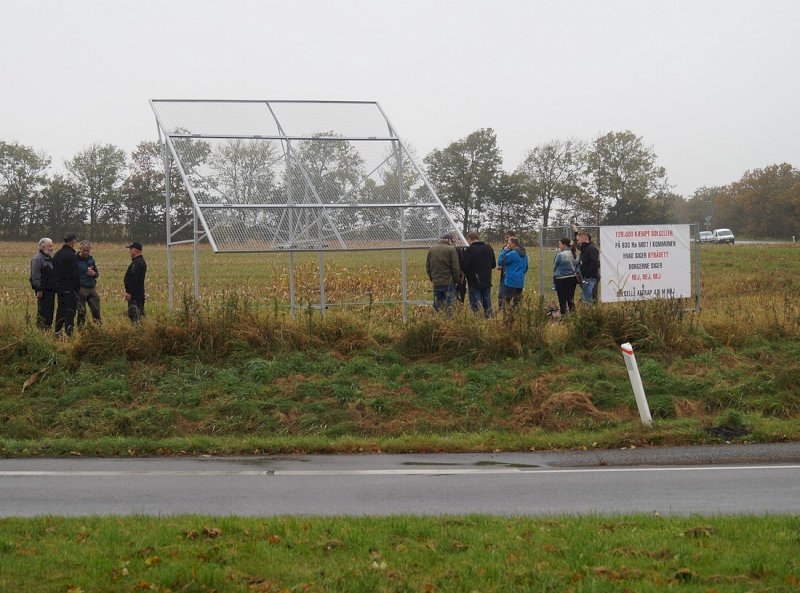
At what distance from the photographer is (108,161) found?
63.4 metres

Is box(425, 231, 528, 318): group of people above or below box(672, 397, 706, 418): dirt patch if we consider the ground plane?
above

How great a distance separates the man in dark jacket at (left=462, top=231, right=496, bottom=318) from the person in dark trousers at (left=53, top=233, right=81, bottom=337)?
6704 millimetres

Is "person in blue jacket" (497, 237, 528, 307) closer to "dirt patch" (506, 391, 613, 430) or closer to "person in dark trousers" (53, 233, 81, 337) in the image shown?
"dirt patch" (506, 391, 613, 430)

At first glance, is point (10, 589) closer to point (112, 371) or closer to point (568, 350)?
point (112, 371)

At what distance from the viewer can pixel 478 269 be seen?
17.0 metres

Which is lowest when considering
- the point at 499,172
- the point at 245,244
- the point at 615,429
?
the point at 615,429

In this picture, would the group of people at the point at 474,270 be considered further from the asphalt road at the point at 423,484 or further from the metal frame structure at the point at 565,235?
the asphalt road at the point at 423,484

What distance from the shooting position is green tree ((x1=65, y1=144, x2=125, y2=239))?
5350cm

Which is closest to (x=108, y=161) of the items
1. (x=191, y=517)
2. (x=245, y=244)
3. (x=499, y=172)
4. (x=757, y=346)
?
(x=499, y=172)

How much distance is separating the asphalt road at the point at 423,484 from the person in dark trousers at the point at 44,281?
5512 millimetres

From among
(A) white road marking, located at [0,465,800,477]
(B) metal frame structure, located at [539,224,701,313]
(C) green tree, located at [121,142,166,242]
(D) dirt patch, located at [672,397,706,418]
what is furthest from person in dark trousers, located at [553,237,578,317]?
(C) green tree, located at [121,142,166,242]

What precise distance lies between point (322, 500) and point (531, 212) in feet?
181

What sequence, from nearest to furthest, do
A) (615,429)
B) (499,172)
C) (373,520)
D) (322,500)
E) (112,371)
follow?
(373,520) < (322,500) < (615,429) < (112,371) < (499,172)

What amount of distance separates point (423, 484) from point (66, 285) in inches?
336
